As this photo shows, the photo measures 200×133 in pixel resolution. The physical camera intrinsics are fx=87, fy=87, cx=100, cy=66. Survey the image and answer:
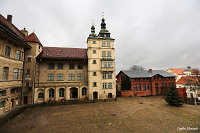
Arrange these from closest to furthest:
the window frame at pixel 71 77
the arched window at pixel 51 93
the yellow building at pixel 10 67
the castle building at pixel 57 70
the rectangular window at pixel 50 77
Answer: the yellow building at pixel 10 67, the castle building at pixel 57 70, the arched window at pixel 51 93, the rectangular window at pixel 50 77, the window frame at pixel 71 77

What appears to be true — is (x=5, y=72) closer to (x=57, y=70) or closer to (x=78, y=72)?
(x=57, y=70)

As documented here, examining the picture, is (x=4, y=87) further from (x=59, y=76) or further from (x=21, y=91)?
(x=59, y=76)

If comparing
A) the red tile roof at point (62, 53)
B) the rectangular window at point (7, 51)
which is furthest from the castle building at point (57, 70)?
the rectangular window at point (7, 51)

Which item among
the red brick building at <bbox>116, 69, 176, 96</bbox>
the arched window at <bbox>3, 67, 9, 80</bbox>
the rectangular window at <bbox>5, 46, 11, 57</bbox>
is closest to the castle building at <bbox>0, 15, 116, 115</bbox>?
the rectangular window at <bbox>5, 46, 11, 57</bbox>

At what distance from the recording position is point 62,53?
23.7 m

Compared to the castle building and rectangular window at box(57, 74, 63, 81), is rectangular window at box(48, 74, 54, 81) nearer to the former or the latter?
the castle building

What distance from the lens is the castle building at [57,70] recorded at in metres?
17.0

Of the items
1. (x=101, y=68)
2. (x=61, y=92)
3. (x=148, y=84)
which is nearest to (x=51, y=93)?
(x=61, y=92)

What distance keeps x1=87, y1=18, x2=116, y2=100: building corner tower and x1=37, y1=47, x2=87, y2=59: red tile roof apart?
3314 mm

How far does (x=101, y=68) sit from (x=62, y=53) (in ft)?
37.4

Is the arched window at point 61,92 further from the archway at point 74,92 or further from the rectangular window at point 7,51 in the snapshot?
the rectangular window at point 7,51

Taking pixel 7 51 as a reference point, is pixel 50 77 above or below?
below

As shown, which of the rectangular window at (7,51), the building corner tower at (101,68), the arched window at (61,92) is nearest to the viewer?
the rectangular window at (7,51)

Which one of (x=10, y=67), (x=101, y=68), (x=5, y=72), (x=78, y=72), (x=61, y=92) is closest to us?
(x=5, y=72)
